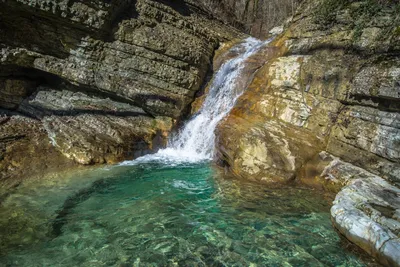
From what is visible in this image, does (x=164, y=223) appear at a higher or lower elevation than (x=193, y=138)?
lower

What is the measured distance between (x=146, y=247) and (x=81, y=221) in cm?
150

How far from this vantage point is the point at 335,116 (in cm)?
659

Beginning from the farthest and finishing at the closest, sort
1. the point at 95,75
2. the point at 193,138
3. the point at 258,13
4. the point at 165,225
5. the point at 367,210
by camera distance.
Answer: the point at 258,13, the point at 95,75, the point at 193,138, the point at 165,225, the point at 367,210

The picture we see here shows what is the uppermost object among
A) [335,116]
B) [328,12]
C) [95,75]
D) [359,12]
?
[328,12]

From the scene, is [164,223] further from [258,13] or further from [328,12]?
[258,13]

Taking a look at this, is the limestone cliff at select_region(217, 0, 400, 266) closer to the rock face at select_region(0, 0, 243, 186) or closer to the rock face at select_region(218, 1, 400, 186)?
the rock face at select_region(218, 1, 400, 186)

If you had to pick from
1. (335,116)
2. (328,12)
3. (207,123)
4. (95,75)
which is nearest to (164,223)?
(335,116)

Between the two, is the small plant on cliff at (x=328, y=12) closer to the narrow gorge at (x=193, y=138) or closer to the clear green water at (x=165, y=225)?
the narrow gorge at (x=193, y=138)

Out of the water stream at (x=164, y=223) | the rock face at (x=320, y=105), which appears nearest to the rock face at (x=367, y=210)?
the water stream at (x=164, y=223)

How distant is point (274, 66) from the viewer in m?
8.22

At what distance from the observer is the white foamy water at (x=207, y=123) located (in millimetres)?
8703

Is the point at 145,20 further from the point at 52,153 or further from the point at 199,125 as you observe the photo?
the point at 52,153

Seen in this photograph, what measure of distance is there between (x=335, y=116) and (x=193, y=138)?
14.9 ft

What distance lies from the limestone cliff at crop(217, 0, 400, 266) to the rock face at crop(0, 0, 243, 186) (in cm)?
283
